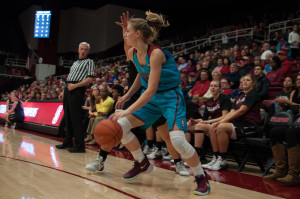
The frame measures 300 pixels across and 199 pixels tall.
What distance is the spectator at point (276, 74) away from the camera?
5.73 metres

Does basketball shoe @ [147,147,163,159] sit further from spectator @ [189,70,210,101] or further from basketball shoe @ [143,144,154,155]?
spectator @ [189,70,210,101]

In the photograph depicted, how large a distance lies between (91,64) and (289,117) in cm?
275

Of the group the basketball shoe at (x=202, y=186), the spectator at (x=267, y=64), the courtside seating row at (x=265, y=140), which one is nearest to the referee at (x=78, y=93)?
the courtside seating row at (x=265, y=140)

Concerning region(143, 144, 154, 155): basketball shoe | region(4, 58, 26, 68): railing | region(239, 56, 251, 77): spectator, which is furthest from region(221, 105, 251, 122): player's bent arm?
region(4, 58, 26, 68): railing

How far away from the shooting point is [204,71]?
5.90m

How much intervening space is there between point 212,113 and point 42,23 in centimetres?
1730

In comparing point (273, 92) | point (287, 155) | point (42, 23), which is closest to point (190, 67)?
point (273, 92)

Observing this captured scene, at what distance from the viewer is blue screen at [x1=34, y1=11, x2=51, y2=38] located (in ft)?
61.8

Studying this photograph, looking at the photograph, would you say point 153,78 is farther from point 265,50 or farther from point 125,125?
point 265,50

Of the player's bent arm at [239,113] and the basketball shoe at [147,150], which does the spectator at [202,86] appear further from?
the player's bent arm at [239,113]

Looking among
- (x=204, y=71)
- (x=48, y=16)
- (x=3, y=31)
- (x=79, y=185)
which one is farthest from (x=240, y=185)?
(x=3, y=31)

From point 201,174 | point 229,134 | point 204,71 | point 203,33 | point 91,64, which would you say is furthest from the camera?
point 203,33

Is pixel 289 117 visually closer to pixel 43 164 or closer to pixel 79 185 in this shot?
pixel 79 185

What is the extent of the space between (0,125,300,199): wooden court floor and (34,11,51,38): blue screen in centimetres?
1701
